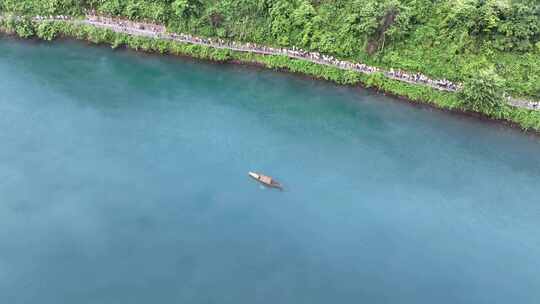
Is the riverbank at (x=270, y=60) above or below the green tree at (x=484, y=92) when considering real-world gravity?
below

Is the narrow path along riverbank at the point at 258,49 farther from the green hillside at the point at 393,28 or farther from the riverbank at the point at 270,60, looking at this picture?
the green hillside at the point at 393,28

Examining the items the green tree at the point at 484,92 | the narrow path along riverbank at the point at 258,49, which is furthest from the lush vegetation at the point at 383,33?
the narrow path along riverbank at the point at 258,49

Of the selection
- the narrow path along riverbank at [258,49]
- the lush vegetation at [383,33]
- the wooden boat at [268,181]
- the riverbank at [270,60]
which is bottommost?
the wooden boat at [268,181]

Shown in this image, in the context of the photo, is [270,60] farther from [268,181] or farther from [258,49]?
[268,181]

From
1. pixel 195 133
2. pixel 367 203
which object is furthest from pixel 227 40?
pixel 367 203

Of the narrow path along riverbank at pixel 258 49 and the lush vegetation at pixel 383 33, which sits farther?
the narrow path along riverbank at pixel 258 49
